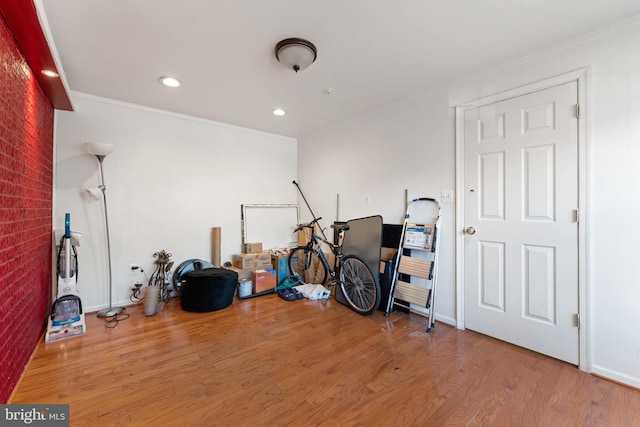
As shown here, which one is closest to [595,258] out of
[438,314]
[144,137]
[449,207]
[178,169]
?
[449,207]

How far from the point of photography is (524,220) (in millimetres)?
2232

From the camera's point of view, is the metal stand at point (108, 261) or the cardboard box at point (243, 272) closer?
the metal stand at point (108, 261)

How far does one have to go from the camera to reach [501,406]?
63.6 inches

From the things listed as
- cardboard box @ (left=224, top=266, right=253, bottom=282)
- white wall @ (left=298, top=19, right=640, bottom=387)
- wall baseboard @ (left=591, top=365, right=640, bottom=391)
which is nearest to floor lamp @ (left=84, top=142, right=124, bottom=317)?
cardboard box @ (left=224, top=266, right=253, bottom=282)

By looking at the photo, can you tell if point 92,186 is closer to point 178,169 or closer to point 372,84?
point 178,169

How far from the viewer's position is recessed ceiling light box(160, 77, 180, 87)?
8.38ft

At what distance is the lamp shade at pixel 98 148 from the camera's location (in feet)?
Answer: 8.90

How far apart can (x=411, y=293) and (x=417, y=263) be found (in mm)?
313

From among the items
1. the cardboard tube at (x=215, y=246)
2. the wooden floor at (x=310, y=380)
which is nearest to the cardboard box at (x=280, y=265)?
the cardboard tube at (x=215, y=246)

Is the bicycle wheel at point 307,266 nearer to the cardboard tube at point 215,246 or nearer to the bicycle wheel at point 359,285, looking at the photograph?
the bicycle wheel at point 359,285

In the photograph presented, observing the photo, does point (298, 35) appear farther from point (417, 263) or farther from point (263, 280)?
point (263, 280)

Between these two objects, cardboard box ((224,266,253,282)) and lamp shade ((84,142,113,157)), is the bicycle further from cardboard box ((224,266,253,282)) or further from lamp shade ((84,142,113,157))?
lamp shade ((84,142,113,157))

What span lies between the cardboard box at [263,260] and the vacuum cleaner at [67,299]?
1847 mm

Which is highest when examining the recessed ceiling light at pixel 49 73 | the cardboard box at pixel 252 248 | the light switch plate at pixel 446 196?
Result: the recessed ceiling light at pixel 49 73
